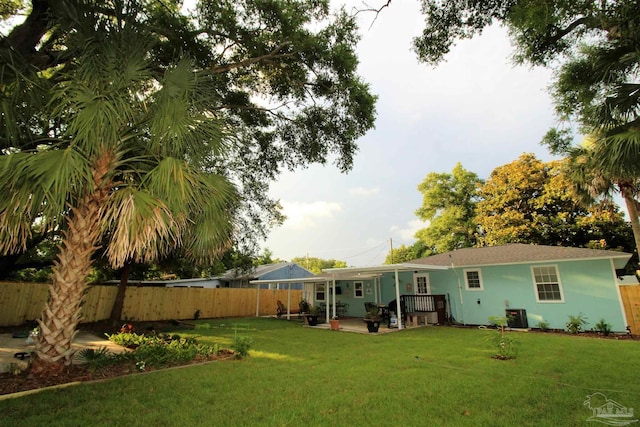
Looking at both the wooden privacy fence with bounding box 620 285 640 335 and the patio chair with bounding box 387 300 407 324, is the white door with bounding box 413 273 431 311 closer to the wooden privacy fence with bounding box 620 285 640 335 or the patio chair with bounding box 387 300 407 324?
the patio chair with bounding box 387 300 407 324

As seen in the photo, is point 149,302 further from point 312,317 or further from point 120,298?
point 312,317

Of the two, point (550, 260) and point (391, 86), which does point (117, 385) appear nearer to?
point (391, 86)

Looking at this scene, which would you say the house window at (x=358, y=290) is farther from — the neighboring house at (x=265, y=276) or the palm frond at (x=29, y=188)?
the palm frond at (x=29, y=188)

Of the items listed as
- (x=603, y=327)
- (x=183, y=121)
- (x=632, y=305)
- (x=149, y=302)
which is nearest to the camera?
(x=183, y=121)

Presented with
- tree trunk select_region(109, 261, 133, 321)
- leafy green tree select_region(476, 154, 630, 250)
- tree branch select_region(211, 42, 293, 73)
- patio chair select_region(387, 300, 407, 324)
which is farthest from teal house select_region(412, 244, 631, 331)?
tree trunk select_region(109, 261, 133, 321)

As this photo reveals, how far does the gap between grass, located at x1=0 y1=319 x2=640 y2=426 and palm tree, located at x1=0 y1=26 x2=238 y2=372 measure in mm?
1805

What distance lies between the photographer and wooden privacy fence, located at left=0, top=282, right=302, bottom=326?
1147 centimetres

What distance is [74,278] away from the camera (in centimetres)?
490

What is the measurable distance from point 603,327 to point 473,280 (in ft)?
14.2

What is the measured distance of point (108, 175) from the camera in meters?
5.11

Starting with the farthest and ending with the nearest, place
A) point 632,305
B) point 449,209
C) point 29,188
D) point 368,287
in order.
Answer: point 449,209 → point 368,287 → point 632,305 → point 29,188

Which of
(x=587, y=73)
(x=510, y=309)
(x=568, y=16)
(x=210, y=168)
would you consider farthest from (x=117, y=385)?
(x=510, y=309)
